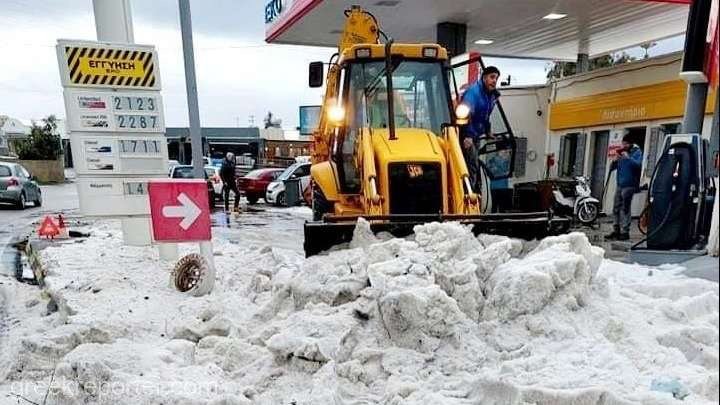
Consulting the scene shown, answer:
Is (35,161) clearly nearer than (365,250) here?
No

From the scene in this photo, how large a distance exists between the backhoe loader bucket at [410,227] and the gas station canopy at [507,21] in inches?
286

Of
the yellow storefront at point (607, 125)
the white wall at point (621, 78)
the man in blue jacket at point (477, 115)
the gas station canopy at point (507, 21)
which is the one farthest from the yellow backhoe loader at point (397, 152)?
the white wall at point (621, 78)

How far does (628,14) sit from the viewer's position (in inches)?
483

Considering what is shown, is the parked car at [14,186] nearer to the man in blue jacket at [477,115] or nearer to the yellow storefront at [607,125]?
the man in blue jacket at [477,115]

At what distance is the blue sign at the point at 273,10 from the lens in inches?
575

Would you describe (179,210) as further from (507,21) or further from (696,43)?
(507,21)

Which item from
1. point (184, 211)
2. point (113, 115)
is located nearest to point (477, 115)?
point (184, 211)

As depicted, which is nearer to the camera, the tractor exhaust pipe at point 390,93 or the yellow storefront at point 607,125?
the tractor exhaust pipe at point 390,93

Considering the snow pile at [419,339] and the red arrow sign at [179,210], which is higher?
the red arrow sign at [179,210]

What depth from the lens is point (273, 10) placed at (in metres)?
15.2

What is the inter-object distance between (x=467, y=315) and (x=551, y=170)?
493 inches

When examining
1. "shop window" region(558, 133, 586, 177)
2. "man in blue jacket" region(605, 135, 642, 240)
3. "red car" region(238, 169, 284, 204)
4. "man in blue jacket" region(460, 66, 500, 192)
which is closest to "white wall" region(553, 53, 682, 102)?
"shop window" region(558, 133, 586, 177)

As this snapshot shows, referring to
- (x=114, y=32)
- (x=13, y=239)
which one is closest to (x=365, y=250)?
(x=114, y=32)

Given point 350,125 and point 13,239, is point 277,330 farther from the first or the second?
point 13,239
